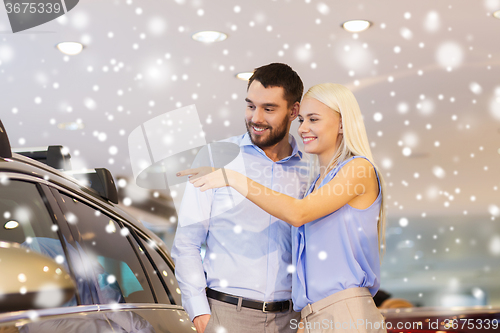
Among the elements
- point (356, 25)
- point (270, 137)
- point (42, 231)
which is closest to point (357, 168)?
point (270, 137)

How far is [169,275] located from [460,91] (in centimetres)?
444

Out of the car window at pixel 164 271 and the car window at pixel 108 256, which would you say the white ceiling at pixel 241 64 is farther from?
the car window at pixel 108 256

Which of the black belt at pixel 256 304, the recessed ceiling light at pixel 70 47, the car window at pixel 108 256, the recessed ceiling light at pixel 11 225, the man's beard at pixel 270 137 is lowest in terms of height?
the black belt at pixel 256 304

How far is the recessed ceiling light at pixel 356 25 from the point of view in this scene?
3.59 metres

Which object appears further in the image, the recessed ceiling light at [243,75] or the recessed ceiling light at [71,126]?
the recessed ceiling light at [71,126]

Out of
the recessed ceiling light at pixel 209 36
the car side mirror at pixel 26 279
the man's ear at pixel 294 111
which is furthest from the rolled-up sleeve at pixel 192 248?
the recessed ceiling light at pixel 209 36

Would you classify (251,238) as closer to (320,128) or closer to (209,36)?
(320,128)

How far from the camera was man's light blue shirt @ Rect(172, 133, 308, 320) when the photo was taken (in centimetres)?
172

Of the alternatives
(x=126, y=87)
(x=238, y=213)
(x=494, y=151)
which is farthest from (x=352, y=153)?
(x=494, y=151)

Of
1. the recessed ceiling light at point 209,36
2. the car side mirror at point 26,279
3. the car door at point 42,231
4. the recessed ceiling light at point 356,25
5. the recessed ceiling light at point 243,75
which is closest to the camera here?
the car side mirror at point 26,279

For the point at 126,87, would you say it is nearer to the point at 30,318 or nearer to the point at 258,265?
the point at 258,265

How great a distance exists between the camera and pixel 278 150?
6.21 ft

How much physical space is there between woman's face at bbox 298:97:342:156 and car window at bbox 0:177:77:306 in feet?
2.77

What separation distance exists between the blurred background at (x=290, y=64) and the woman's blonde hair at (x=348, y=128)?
1.80m
